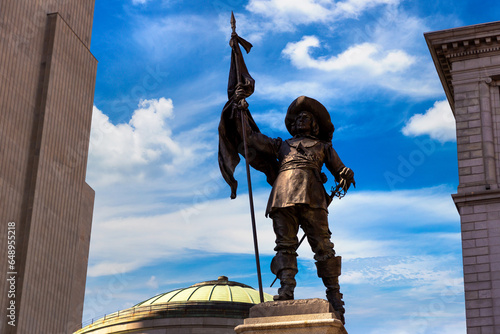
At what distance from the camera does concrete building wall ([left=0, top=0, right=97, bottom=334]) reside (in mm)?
48750

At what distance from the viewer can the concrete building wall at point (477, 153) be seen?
1216 inches

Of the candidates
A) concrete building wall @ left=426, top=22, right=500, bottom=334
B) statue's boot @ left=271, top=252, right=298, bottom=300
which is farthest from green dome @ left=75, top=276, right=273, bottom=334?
statue's boot @ left=271, top=252, right=298, bottom=300

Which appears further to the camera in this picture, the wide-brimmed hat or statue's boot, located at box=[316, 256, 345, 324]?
the wide-brimmed hat


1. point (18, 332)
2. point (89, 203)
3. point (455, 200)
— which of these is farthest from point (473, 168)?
point (89, 203)

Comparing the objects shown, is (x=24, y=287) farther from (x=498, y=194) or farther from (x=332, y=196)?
(x=332, y=196)

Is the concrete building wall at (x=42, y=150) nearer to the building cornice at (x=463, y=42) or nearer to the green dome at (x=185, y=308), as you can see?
the green dome at (x=185, y=308)

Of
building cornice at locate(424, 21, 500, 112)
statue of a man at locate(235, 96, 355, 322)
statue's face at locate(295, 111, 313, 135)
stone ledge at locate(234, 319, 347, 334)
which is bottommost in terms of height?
stone ledge at locate(234, 319, 347, 334)

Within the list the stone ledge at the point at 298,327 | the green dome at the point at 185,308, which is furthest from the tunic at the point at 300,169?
the green dome at the point at 185,308

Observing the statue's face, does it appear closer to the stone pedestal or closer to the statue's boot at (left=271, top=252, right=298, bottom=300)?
the statue's boot at (left=271, top=252, right=298, bottom=300)

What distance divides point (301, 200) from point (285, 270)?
97cm

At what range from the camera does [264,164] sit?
431 inches

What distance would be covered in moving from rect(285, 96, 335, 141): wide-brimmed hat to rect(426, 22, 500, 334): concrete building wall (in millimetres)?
21930

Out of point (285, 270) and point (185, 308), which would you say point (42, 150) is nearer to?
point (185, 308)

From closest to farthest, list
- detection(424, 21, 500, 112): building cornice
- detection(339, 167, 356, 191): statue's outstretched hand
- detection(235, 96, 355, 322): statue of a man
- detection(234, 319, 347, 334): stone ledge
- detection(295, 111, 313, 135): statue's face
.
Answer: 1. detection(234, 319, 347, 334): stone ledge
2. detection(235, 96, 355, 322): statue of a man
3. detection(339, 167, 356, 191): statue's outstretched hand
4. detection(295, 111, 313, 135): statue's face
5. detection(424, 21, 500, 112): building cornice
